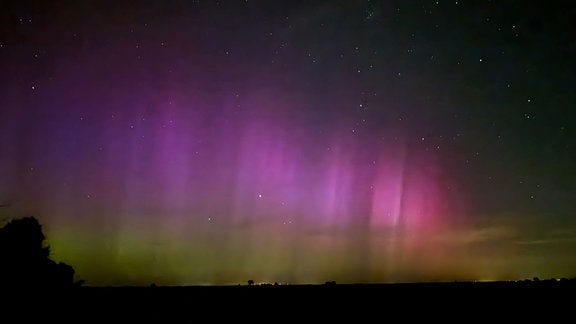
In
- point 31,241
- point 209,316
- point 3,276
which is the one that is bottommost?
point 209,316

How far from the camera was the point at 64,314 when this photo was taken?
70.1 feet

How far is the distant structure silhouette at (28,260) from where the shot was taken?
2318cm

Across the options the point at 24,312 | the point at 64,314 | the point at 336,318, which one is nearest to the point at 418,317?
the point at 336,318

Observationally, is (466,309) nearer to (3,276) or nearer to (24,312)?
(24,312)

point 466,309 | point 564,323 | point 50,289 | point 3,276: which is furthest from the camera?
point 466,309

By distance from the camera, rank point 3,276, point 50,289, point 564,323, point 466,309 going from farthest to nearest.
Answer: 1. point 466,309
2. point 50,289
3. point 3,276
4. point 564,323

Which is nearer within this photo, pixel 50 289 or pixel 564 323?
pixel 564 323

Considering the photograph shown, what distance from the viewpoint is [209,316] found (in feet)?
82.1

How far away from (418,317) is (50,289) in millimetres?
19182

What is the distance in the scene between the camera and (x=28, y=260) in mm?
24250

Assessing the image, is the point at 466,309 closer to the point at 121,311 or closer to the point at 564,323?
the point at 564,323

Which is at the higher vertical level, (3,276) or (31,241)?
(31,241)

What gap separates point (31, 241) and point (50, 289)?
2949 millimetres

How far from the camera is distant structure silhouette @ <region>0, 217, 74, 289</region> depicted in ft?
76.1
